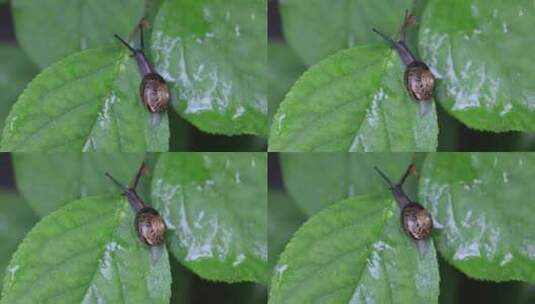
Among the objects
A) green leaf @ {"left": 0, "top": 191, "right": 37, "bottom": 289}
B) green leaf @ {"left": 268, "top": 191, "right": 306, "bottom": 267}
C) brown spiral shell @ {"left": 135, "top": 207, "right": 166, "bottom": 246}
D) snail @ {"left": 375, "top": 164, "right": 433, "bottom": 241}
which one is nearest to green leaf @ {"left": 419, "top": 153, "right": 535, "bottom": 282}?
snail @ {"left": 375, "top": 164, "right": 433, "bottom": 241}

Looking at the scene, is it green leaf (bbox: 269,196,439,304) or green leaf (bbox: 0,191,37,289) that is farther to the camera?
green leaf (bbox: 0,191,37,289)

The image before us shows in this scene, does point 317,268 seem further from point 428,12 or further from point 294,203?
point 428,12

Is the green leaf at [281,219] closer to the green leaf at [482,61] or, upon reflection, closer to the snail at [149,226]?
the snail at [149,226]

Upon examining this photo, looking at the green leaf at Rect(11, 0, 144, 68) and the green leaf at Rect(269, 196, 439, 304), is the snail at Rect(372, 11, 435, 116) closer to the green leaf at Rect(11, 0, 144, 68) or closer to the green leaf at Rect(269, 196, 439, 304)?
the green leaf at Rect(269, 196, 439, 304)

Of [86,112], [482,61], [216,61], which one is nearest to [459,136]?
[482,61]

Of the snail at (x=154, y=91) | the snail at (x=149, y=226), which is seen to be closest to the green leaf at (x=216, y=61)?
the snail at (x=154, y=91)

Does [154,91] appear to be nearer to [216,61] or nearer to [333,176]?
[216,61]
